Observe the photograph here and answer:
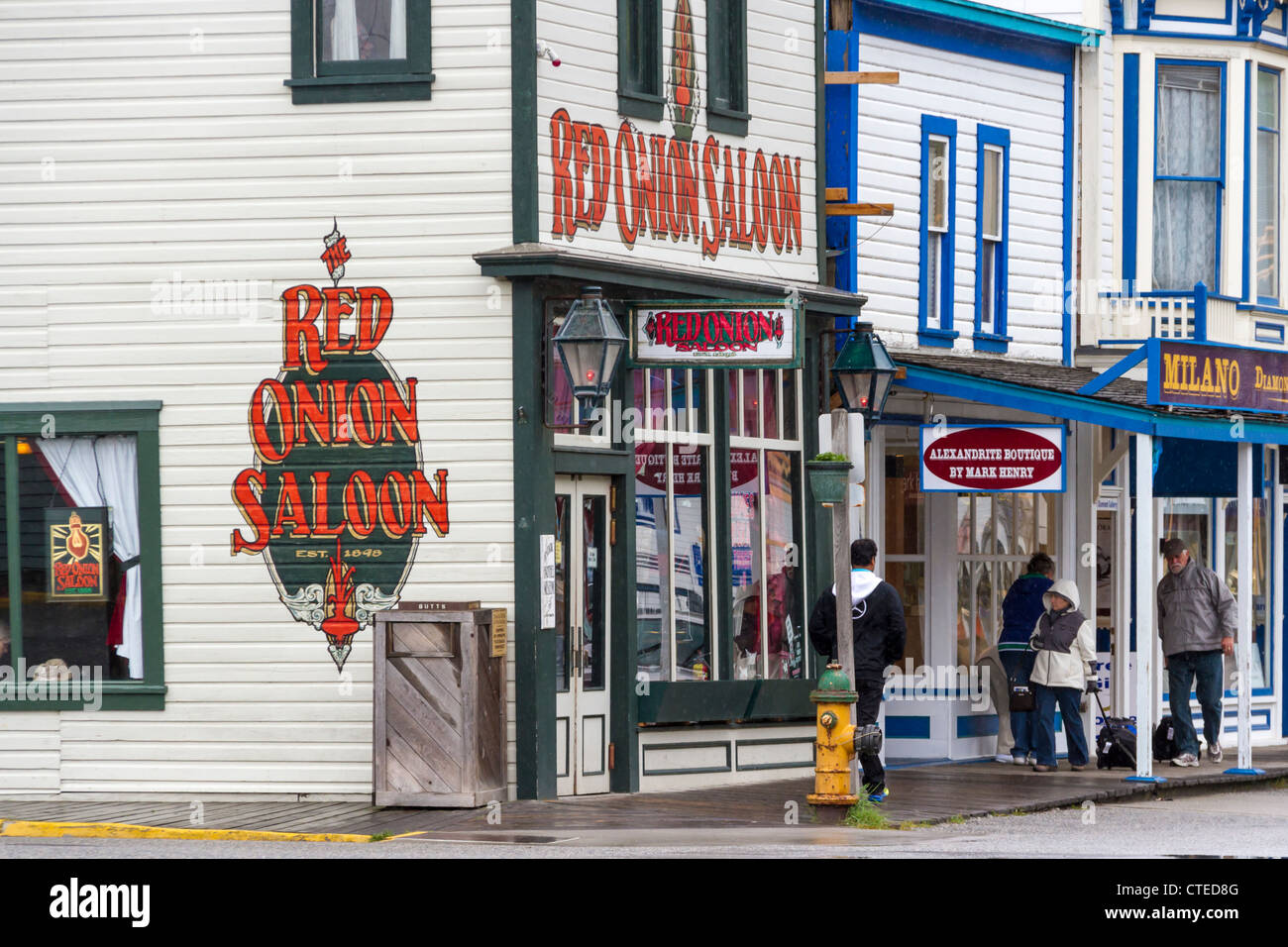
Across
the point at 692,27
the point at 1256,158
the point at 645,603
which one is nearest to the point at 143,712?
the point at 645,603

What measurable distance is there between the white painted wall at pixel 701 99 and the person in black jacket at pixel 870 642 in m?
3.06

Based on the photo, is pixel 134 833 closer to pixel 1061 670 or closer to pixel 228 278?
pixel 228 278

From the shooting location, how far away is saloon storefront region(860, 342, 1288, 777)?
1683cm

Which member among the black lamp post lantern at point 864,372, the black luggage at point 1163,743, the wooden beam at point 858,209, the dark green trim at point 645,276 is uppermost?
the wooden beam at point 858,209

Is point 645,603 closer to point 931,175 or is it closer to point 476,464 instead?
point 476,464

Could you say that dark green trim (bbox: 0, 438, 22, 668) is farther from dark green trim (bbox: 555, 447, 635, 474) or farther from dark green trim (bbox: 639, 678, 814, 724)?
dark green trim (bbox: 639, 678, 814, 724)

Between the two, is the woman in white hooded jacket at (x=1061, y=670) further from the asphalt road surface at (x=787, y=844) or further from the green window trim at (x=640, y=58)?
the green window trim at (x=640, y=58)

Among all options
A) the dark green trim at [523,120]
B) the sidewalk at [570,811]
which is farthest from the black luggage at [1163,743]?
the dark green trim at [523,120]

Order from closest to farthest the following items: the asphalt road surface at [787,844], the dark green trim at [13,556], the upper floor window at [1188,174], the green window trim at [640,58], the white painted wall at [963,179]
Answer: the asphalt road surface at [787,844] → the dark green trim at [13,556] → the green window trim at [640,58] → the white painted wall at [963,179] → the upper floor window at [1188,174]

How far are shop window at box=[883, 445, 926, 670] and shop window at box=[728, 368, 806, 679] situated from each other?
1625mm

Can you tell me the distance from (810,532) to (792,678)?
4.00 ft

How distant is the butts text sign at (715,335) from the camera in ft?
48.7

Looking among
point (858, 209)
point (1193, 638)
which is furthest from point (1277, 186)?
point (858, 209)

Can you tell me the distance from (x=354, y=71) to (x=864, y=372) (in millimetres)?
4253
